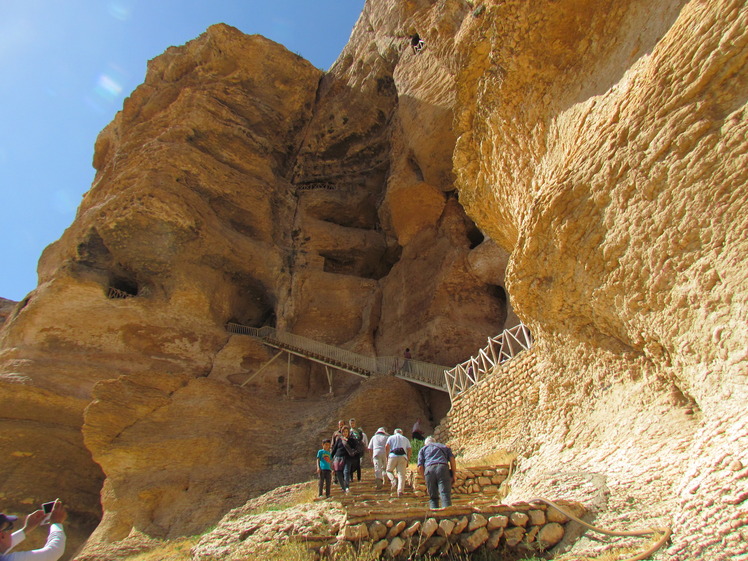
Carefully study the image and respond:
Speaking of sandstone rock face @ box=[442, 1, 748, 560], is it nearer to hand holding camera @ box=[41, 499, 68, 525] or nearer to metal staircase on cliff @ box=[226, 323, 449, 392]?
hand holding camera @ box=[41, 499, 68, 525]

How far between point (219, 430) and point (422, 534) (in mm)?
10565

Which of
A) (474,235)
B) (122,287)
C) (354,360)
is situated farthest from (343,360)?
(122,287)

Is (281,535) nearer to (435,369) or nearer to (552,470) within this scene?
(552,470)

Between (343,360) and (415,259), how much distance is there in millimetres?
5027

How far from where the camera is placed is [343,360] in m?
17.5

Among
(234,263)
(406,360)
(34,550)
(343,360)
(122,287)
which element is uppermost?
(234,263)

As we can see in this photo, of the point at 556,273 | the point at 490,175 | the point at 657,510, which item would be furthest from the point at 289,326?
the point at 657,510

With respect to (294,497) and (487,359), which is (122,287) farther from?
(487,359)

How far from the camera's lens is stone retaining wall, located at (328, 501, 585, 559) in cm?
433

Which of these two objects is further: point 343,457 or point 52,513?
point 343,457

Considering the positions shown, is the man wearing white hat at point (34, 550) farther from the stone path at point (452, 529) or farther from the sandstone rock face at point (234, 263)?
the sandstone rock face at point (234, 263)

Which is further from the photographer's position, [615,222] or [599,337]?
[599,337]

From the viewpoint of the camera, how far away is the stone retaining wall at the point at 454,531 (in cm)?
433

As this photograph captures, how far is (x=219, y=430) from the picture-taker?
13.7m
